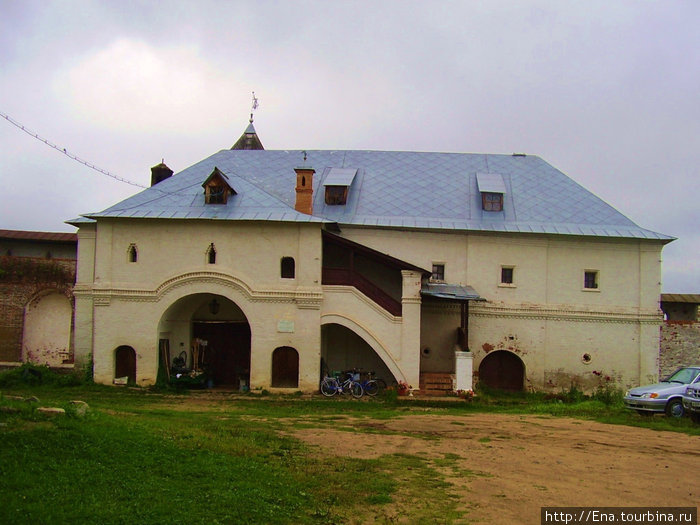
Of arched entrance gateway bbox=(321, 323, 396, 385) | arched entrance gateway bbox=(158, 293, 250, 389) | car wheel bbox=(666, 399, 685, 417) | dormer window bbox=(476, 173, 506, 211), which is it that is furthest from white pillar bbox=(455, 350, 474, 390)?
arched entrance gateway bbox=(158, 293, 250, 389)

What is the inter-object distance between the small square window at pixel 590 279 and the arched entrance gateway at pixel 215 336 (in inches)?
523

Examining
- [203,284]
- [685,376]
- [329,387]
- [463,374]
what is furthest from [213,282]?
[685,376]

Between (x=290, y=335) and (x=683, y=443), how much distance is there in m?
12.9

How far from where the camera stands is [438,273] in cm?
2614

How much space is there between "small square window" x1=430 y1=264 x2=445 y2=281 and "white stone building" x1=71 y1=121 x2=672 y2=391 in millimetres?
45

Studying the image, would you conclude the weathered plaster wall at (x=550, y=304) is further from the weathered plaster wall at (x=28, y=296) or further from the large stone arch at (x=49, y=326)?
the large stone arch at (x=49, y=326)

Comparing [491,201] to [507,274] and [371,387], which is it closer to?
[507,274]

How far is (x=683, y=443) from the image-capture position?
554 inches

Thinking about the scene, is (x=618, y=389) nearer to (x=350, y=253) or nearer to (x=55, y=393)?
(x=350, y=253)

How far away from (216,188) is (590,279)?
1485cm

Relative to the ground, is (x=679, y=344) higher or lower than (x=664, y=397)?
higher

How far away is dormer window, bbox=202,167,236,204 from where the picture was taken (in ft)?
79.3

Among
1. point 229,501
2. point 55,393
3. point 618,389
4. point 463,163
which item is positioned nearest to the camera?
point 229,501

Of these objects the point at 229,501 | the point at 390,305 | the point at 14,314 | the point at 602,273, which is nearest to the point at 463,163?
the point at 602,273
